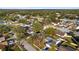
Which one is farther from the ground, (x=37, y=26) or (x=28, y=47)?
(x=37, y=26)

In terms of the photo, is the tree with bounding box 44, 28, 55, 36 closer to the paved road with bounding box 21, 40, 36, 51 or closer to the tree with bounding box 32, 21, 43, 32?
the tree with bounding box 32, 21, 43, 32

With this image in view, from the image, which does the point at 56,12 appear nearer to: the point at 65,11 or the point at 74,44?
the point at 65,11

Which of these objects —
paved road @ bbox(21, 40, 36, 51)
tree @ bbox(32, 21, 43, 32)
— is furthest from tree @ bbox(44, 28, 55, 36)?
paved road @ bbox(21, 40, 36, 51)

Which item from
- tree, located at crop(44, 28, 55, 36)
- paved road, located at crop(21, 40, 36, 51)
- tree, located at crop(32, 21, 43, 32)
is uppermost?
tree, located at crop(32, 21, 43, 32)

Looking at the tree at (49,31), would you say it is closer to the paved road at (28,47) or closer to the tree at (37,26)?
the tree at (37,26)

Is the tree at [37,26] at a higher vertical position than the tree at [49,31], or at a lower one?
higher

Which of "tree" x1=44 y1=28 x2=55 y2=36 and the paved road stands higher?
"tree" x1=44 y1=28 x2=55 y2=36

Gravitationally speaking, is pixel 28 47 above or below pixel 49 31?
below

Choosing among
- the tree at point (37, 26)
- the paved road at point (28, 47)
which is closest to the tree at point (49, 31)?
the tree at point (37, 26)

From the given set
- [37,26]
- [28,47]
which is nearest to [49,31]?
[37,26]

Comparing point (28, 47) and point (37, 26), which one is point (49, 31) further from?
point (28, 47)
